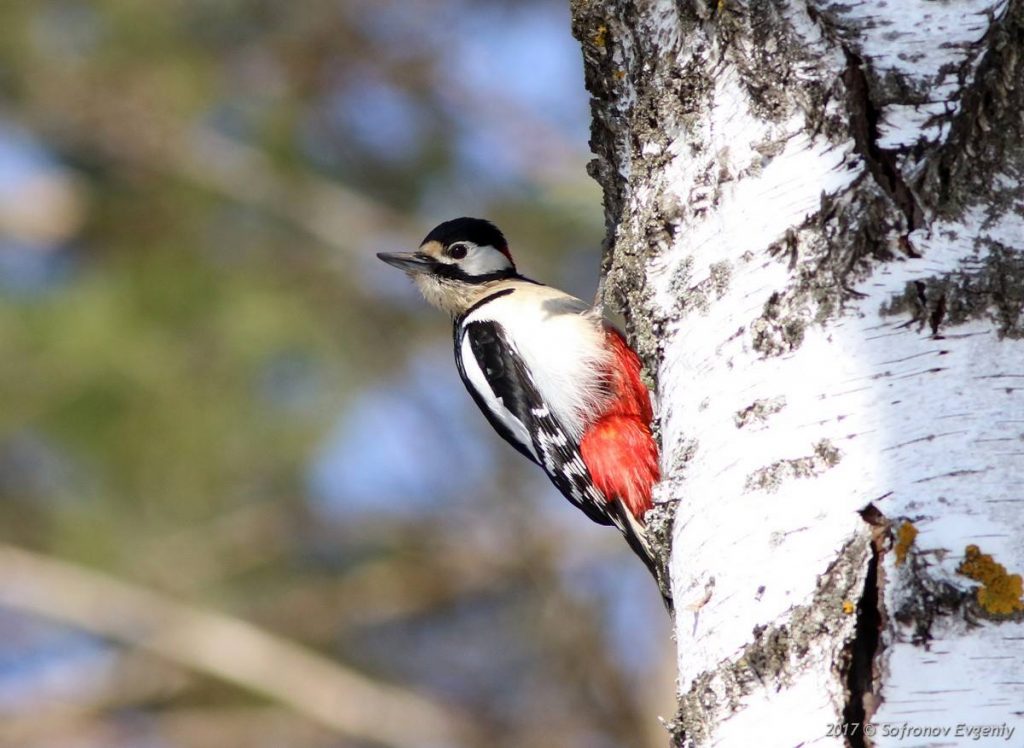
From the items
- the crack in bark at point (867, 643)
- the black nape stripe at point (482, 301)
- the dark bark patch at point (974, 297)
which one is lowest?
the crack in bark at point (867, 643)

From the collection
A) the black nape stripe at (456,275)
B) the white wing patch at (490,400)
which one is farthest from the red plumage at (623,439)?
the black nape stripe at (456,275)

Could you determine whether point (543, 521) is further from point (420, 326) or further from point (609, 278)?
point (609, 278)

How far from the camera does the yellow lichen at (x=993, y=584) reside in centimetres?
158

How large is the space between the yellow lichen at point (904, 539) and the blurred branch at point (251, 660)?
5.52 meters

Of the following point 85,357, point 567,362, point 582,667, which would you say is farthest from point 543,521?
point 567,362

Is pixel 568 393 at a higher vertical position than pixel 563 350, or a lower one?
lower

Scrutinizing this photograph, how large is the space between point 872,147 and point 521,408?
88.6 inches

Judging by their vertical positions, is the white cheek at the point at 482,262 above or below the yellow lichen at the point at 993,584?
above

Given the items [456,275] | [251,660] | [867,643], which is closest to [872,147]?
[867,643]

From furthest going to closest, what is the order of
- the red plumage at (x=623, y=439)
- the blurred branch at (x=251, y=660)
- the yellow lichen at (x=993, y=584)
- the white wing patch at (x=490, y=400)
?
the blurred branch at (x=251, y=660) → the white wing patch at (x=490, y=400) → the red plumage at (x=623, y=439) → the yellow lichen at (x=993, y=584)

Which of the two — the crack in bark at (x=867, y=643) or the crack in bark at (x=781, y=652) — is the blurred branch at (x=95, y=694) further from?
the crack in bark at (x=867, y=643)

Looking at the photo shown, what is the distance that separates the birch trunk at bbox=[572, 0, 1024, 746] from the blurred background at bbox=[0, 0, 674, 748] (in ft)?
16.0

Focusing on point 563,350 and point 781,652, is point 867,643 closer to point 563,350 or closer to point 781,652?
point 781,652

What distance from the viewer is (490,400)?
425cm
